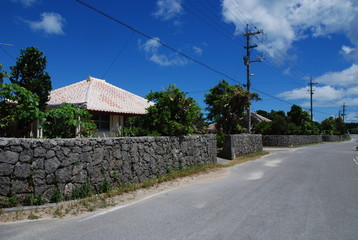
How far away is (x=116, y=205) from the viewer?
679 cm

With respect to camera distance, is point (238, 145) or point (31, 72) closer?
point (31, 72)

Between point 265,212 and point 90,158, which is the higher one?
point 90,158

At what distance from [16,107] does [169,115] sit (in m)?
5.75

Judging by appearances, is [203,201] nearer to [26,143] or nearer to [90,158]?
[90,158]

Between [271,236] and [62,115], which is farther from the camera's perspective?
[62,115]

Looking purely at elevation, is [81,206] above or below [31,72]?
below

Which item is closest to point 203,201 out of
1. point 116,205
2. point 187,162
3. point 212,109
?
point 116,205

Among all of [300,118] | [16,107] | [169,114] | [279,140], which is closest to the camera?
[16,107]

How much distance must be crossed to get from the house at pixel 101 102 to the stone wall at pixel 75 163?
6377 mm

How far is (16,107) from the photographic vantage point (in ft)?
25.4

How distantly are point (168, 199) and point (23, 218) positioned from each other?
11.1ft

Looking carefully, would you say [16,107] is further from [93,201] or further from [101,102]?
[101,102]

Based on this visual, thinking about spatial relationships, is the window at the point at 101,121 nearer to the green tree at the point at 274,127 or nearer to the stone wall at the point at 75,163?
the stone wall at the point at 75,163

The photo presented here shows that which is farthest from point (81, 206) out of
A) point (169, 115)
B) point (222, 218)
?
point (169, 115)
